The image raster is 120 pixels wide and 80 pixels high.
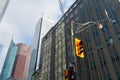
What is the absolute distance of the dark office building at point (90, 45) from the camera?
97.8 ft

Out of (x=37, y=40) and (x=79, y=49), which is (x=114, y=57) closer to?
(x=79, y=49)

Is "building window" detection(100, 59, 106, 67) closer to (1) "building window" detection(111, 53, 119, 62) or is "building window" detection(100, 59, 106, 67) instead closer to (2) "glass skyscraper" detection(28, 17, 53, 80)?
(1) "building window" detection(111, 53, 119, 62)

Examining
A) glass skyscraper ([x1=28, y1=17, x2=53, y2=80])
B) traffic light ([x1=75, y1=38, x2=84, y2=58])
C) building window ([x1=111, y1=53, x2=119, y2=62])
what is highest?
glass skyscraper ([x1=28, y1=17, x2=53, y2=80])

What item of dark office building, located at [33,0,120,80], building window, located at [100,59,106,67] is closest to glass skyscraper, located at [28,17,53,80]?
dark office building, located at [33,0,120,80]

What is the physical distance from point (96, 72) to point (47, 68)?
80.8 feet

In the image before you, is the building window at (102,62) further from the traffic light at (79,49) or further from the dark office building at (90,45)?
the traffic light at (79,49)

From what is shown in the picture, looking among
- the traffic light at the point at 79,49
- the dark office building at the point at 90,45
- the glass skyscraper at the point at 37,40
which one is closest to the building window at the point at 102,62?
the dark office building at the point at 90,45

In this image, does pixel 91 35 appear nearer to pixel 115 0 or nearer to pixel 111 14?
pixel 111 14

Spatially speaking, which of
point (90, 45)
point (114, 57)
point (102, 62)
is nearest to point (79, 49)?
point (114, 57)

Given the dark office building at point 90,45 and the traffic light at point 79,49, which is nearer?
the traffic light at point 79,49

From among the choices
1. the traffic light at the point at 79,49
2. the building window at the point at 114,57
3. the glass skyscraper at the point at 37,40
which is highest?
the glass skyscraper at the point at 37,40

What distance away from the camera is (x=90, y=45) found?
3659 cm

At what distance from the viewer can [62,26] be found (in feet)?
176

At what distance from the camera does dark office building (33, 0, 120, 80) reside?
29.8m
